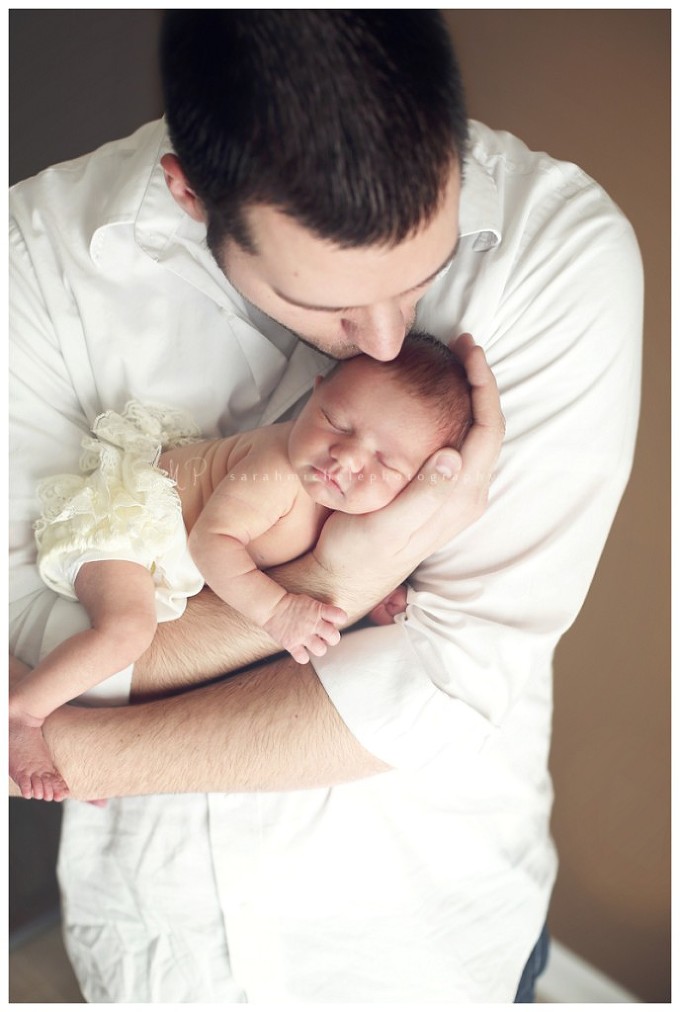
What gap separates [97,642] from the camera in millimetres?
815

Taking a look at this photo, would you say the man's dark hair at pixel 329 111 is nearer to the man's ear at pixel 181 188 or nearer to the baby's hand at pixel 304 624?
the man's ear at pixel 181 188

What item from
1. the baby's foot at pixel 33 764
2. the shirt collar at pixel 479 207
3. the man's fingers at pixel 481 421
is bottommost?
the baby's foot at pixel 33 764

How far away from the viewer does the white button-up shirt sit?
814 mm

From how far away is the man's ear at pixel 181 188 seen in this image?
0.75 meters

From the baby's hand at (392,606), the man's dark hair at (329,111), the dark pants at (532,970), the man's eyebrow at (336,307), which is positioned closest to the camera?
the man's dark hair at (329,111)

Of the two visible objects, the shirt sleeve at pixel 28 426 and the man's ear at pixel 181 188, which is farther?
the shirt sleeve at pixel 28 426

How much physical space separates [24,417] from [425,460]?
1.48ft

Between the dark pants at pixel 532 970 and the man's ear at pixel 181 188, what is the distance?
957 mm

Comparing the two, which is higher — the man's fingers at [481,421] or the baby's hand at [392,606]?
the man's fingers at [481,421]

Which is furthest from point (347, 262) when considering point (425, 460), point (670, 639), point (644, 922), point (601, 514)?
point (644, 922)

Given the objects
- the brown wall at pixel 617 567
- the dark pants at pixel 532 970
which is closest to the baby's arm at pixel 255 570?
the brown wall at pixel 617 567

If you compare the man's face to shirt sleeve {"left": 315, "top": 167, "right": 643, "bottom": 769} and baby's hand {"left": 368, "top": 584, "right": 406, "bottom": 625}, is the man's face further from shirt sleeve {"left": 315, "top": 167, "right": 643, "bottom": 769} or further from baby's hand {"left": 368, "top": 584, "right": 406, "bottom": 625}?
baby's hand {"left": 368, "top": 584, "right": 406, "bottom": 625}

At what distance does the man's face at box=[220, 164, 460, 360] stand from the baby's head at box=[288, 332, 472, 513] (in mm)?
23

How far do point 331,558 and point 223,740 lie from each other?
0.23 meters
